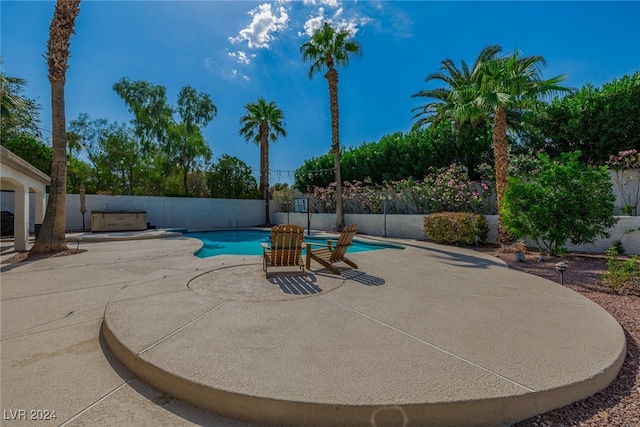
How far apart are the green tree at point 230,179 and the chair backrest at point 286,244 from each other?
16.6 metres

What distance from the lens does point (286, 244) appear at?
4.99 meters

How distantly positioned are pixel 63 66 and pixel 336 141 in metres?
10.7

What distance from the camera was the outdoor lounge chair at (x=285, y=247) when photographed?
16.1ft

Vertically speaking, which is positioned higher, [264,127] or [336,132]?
[264,127]

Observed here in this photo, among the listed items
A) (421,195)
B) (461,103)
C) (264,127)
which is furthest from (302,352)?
(264,127)

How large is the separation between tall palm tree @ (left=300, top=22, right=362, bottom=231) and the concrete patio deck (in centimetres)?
1165

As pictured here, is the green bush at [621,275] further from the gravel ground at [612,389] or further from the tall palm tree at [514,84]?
the tall palm tree at [514,84]

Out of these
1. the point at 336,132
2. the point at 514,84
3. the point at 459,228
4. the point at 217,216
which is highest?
the point at 336,132

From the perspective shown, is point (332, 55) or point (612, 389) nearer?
point (612, 389)

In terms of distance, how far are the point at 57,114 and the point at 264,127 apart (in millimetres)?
13056

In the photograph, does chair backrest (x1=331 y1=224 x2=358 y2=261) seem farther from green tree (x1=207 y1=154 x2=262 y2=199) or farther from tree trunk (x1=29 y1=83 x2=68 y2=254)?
green tree (x1=207 y1=154 x2=262 y2=199)

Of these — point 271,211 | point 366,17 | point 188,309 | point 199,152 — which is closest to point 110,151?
point 199,152

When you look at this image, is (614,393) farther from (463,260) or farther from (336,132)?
(336,132)

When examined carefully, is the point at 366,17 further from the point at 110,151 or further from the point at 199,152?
the point at 110,151
